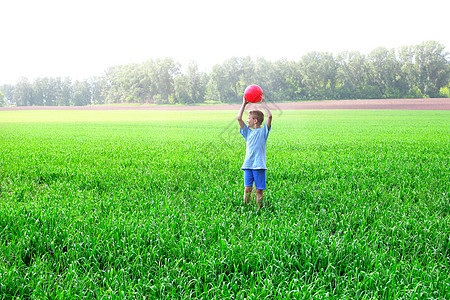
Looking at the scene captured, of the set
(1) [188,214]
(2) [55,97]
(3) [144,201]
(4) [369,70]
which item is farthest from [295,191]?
→ (2) [55,97]

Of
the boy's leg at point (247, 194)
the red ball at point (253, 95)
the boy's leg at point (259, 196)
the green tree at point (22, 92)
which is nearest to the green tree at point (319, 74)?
the boy's leg at point (247, 194)

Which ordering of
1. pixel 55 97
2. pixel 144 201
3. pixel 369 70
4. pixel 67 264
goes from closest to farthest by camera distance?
pixel 67 264 → pixel 144 201 → pixel 369 70 → pixel 55 97

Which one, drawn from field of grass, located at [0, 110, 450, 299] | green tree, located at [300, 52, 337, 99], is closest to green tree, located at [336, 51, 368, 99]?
green tree, located at [300, 52, 337, 99]

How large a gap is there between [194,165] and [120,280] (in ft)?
18.4

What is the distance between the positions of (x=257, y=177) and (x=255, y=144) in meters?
0.45

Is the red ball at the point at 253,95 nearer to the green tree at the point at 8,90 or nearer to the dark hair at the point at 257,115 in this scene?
the dark hair at the point at 257,115

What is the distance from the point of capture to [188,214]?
4.33 metres

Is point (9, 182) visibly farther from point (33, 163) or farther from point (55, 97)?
point (55, 97)

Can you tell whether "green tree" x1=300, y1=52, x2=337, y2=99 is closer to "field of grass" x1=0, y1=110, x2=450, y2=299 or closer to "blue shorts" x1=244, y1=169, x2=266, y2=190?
"field of grass" x1=0, y1=110, x2=450, y2=299

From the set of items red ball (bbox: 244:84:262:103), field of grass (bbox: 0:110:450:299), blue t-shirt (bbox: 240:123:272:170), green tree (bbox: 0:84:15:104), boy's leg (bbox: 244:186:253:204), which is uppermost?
green tree (bbox: 0:84:15:104)

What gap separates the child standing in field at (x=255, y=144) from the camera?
418cm

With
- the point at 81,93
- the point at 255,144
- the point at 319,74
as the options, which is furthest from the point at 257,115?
the point at 81,93

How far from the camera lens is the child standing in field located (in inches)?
164

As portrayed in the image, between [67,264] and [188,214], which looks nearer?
[67,264]
